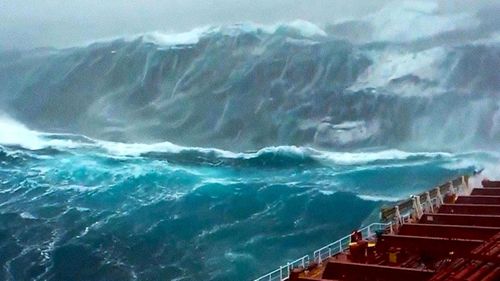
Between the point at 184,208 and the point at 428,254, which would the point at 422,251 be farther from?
the point at 184,208

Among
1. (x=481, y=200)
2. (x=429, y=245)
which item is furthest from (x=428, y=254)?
(x=481, y=200)

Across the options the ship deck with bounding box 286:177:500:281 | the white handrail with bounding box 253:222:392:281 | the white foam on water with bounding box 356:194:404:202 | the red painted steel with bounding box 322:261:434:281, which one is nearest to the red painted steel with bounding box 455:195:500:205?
the ship deck with bounding box 286:177:500:281

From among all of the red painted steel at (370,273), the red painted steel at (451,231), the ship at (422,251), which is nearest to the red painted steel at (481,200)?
the ship at (422,251)

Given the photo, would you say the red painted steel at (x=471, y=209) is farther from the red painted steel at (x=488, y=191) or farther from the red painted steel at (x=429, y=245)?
the red painted steel at (x=429, y=245)

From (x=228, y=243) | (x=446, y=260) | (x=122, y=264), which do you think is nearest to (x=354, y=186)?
(x=228, y=243)

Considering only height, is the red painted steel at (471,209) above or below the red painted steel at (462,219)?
above

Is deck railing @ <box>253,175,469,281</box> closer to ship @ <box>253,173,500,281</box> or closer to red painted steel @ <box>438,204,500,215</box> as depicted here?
ship @ <box>253,173,500,281</box>
